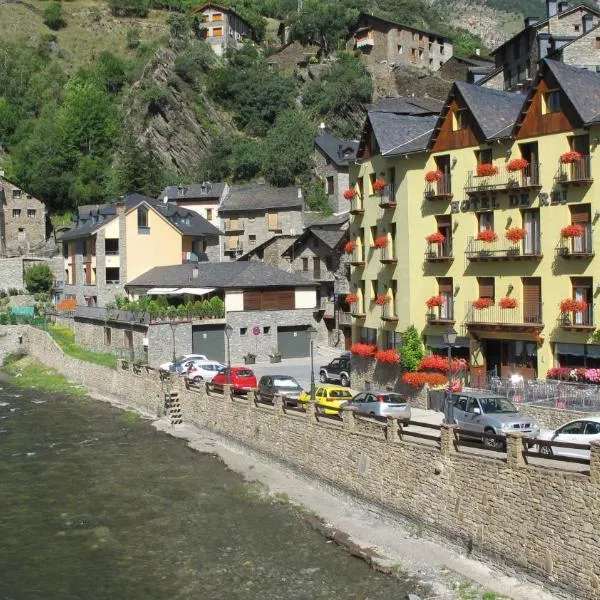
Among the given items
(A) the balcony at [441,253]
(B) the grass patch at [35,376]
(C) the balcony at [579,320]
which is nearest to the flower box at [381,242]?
(A) the balcony at [441,253]

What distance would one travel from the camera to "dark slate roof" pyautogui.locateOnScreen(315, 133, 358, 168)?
3199 inches

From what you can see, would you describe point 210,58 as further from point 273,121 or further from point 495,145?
point 495,145

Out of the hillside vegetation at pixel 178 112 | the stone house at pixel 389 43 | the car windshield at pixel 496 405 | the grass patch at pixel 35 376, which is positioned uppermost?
the stone house at pixel 389 43

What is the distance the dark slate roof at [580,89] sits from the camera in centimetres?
3341

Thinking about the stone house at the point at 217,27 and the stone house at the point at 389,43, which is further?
the stone house at the point at 217,27

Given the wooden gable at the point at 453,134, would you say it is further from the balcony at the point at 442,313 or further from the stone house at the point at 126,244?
the stone house at the point at 126,244

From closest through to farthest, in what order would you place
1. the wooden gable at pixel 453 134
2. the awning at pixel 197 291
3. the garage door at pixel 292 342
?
the wooden gable at pixel 453 134 → the awning at pixel 197 291 → the garage door at pixel 292 342

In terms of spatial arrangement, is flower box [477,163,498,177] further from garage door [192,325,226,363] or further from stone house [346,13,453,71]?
stone house [346,13,453,71]

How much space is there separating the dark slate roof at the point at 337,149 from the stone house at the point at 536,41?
52.1 ft

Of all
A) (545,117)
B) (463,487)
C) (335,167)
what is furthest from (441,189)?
(335,167)

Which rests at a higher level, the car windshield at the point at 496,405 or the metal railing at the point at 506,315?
the metal railing at the point at 506,315

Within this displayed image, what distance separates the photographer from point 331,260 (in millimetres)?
61031

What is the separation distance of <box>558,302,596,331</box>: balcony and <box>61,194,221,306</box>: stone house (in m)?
43.2

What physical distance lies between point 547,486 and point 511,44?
78837 mm
